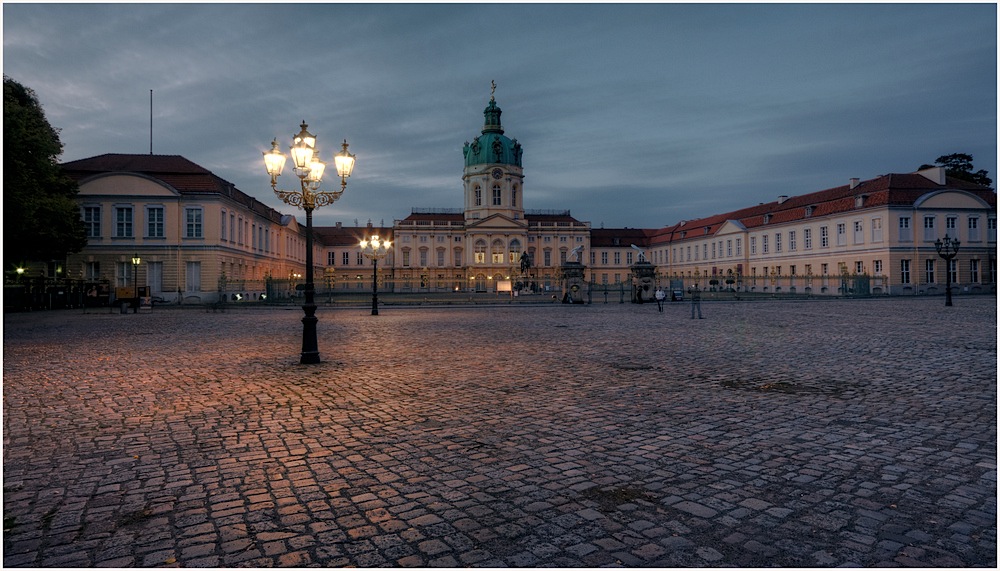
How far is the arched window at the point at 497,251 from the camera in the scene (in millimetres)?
90375

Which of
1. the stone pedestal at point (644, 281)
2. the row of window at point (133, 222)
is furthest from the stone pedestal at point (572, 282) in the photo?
the row of window at point (133, 222)

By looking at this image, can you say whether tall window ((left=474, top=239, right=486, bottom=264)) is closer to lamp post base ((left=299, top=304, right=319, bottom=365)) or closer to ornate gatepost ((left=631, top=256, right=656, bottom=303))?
ornate gatepost ((left=631, top=256, right=656, bottom=303))

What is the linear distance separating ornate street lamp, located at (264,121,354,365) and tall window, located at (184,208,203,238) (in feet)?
114

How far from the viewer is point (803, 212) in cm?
6312

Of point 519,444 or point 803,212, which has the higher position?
point 803,212

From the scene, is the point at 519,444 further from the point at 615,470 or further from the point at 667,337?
the point at 667,337

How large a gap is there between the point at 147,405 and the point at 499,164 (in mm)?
84382

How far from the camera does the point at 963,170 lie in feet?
227

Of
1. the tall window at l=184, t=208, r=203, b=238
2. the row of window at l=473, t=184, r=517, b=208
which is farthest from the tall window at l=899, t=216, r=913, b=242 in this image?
the tall window at l=184, t=208, r=203, b=238

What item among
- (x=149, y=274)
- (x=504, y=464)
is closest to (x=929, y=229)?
(x=504, y=464)

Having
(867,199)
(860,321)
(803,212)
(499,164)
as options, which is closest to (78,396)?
(860,321)

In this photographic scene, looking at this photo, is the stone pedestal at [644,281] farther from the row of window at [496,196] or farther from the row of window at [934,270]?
the row of window at [496,196]

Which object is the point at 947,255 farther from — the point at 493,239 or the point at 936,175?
the point at 493,239

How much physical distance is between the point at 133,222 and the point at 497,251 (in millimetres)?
55388
